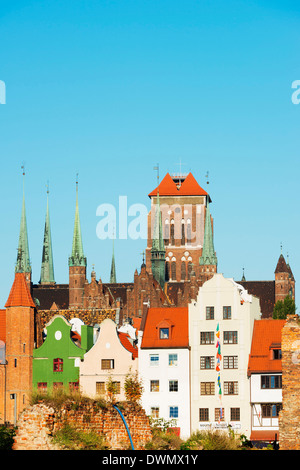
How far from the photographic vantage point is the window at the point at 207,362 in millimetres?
74812

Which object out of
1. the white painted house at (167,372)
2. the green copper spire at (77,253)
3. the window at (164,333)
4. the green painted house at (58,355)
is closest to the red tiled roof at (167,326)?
the white painted house at (167,372)

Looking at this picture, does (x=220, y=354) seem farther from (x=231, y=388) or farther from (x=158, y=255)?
(x=158, y=255)

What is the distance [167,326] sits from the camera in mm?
76875

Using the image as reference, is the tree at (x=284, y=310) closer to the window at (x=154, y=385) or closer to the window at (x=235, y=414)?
the window at (x=154, y=385)

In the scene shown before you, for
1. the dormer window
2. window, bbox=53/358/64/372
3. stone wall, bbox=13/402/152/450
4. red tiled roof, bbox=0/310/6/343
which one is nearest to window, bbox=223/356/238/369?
the dormer window

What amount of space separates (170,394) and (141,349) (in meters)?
3.91

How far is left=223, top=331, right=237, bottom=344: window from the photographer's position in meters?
74.8

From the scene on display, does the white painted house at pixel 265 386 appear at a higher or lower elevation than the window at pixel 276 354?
lower

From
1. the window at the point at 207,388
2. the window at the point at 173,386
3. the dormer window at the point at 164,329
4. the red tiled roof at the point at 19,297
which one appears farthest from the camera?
the red tiled roof at the point at 19,297

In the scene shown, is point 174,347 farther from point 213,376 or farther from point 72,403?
point 72,403

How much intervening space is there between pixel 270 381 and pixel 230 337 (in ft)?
15.5

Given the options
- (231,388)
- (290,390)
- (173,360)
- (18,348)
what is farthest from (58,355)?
(290,390)

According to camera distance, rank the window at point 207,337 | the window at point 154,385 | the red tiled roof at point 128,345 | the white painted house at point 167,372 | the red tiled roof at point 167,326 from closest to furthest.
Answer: the white painted house at point 167,372, the window at point 154,385, the window at point 207,337, the red tiled roof at point 167,326, the red tiled roof at point 128,345
